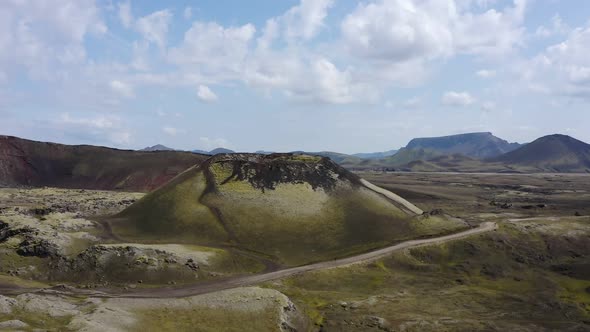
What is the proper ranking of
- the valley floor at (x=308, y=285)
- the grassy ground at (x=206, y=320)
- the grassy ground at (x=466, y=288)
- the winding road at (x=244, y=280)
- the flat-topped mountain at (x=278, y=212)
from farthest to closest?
the flat-topped mountain at (x=278, y=212), the winding road at (x=244, y=280), the grassy ground at (x=466, y=288), the valley floor at (x=308, y=285), the grassy ground at (x=206, y=320)

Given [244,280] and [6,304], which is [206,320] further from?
[6,304]

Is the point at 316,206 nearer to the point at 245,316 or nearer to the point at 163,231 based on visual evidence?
the point at 163,231

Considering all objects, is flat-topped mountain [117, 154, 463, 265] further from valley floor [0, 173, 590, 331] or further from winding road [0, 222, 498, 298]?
valley floor [0, 173, 590, 331]

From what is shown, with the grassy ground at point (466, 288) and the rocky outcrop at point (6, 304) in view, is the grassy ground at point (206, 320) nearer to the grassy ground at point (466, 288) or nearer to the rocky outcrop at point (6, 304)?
the grassy ground at point (466, 288)

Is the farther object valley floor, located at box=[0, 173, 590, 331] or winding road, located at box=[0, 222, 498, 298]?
winding road, located at box=[0, 222, 498, 298]

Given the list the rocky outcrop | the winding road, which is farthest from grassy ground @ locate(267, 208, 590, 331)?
the rocky outcrop

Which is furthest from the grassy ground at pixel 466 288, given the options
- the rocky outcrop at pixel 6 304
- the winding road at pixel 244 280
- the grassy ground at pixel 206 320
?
the rocky outcrop at pixel 6 304
